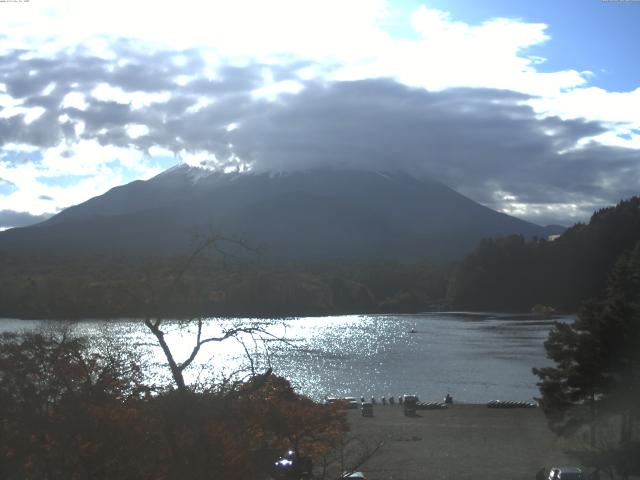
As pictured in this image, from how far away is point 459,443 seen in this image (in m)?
22.0

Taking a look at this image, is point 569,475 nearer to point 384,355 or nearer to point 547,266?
point 384,355

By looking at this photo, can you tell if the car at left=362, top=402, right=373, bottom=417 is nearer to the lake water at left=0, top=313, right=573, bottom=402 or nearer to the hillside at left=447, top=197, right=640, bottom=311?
the lake water at left=0, top=313, right=573, bottom=402

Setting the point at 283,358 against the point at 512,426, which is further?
the point at 283,358

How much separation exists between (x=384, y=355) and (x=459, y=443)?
28.1 m

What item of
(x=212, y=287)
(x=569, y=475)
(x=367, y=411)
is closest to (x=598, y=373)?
(x=569, y=475)

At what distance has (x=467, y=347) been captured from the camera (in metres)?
53.5

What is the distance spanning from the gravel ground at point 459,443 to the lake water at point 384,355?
401 cm

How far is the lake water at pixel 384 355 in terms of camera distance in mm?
33000

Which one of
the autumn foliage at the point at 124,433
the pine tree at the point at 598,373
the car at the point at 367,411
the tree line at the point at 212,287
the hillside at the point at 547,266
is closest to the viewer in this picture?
→ the autumn foliage at the point at 124,433

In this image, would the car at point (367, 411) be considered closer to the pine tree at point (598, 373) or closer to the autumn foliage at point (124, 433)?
the pine tree at point (598, 373)

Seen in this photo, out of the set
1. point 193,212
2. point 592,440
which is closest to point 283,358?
point 592,440

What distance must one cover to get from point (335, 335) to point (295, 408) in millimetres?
52877

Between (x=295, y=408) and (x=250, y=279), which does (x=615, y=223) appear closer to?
(x=250, y=279)

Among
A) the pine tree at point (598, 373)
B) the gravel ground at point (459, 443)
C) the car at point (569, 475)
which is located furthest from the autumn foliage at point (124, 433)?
the pine tree at point (598, 373)
